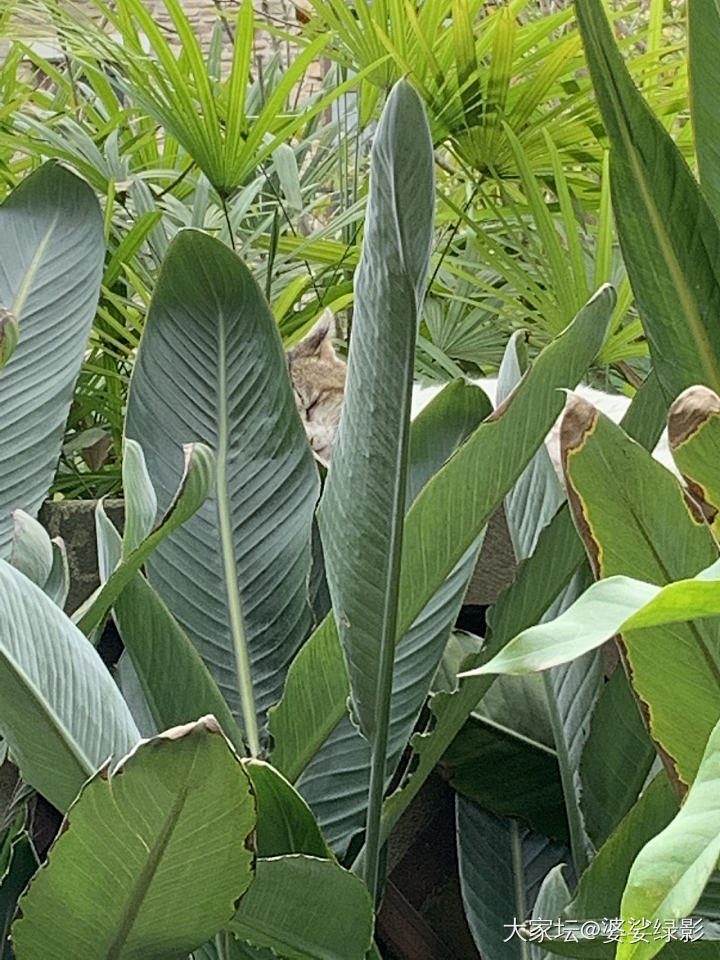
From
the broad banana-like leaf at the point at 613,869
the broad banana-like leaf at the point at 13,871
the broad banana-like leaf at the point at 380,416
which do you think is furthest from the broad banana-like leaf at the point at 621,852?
the broad banana-like leaf at the point at 13,871

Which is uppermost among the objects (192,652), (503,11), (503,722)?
(503,11)

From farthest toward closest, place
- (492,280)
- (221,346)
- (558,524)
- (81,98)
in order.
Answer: (81,98) < (492,280) < (221,346) < (558,524)

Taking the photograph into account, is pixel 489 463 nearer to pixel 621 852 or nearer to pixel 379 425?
pixel 379 425

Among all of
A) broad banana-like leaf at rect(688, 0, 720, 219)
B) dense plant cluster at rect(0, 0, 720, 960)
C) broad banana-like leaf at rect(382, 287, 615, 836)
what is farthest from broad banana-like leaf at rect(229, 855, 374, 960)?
broad banana-like leaf at rect(688, 0, 720, 219)

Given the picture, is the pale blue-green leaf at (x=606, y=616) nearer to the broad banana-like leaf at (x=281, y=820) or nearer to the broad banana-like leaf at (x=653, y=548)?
the broad banana-like leaf at (x=653, y=548)

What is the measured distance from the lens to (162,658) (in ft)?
1.72

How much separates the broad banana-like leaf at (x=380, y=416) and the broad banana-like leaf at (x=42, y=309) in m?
0.28

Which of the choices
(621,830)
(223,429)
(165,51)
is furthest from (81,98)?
(621,830)

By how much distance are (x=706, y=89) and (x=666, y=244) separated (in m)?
0.08

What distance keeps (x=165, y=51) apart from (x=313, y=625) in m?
→ 0.50

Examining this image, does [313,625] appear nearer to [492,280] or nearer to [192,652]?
[192,652]

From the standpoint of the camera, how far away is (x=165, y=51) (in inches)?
33.4

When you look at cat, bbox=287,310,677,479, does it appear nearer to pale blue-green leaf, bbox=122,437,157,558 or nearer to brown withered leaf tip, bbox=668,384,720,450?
pale blue-green leaf, bbox=122,437,157,558

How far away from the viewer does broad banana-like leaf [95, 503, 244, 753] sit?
522mm
